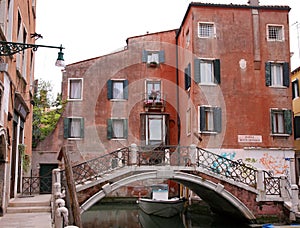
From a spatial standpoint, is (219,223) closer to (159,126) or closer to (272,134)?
(272,134)

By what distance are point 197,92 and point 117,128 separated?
546 centimetres

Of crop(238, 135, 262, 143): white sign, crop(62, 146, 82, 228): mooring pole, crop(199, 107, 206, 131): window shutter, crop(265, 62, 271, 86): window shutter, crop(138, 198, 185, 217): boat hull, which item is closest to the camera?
crop(62, 146, 82, 228): mooring pole

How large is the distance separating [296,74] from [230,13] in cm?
573

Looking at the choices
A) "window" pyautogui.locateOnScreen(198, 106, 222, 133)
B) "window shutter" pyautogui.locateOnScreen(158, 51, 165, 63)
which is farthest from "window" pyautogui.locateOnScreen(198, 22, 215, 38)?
"window shutter" pyautogui.locateOnScreen(158, 51, 165, 63)

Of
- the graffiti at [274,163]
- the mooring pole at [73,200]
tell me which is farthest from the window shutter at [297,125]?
the mooring pole at [73,200]

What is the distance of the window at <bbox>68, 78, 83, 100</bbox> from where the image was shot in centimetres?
2077

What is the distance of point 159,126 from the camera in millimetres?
20875

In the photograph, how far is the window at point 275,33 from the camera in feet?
60.1

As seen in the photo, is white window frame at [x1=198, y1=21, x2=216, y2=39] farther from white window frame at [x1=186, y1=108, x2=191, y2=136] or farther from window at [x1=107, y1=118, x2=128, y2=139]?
window at [x1=107, y1=118, x2=128, y2=139]

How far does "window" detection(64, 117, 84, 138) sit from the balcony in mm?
3586

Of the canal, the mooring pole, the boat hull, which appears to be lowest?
the canal

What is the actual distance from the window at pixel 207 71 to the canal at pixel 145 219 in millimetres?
5792

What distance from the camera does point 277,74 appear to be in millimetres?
18172

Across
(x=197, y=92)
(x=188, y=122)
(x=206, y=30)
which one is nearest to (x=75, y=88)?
(x=188, y=122)
